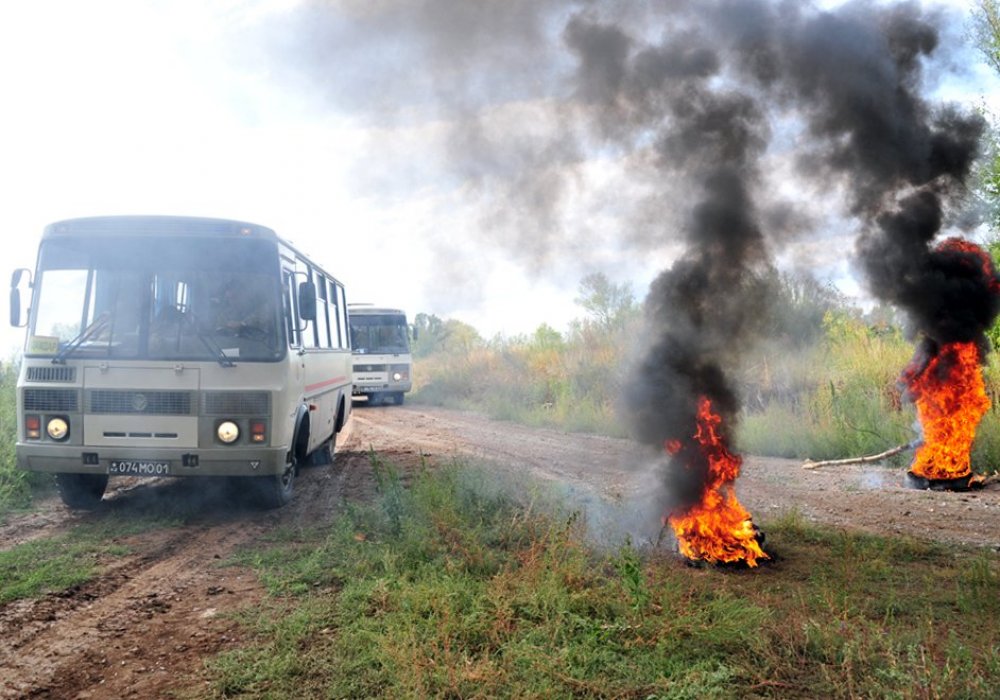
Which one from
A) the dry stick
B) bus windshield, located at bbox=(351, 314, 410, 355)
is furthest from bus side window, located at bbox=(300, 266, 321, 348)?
bus windshield, located at bbox=(351, 314, 410, 355)

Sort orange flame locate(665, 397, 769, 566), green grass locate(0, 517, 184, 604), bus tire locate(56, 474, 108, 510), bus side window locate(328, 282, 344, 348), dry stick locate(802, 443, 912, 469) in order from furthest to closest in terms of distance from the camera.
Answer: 1. bus side window locate(328, 282, 344, 348)
2. dry stick locate(802, 443, 912, 469)
3. bus tire locate(56, 474, 108, 510)
4. orange flame locate(665, 397, 769, 566)
5. green grass locate(0, 517, 184, 604)

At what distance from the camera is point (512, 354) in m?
26.3

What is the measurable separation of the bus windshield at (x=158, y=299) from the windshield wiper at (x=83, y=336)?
10 millimetres

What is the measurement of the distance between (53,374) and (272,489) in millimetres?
2428

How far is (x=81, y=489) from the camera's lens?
7.78 meters

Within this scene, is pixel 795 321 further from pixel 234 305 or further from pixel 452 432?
pixel 234 305

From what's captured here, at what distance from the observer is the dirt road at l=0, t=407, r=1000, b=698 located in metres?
4.21

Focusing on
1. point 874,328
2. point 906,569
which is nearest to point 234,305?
point 906,569

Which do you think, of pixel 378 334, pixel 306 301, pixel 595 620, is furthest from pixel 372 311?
pixel 595 620

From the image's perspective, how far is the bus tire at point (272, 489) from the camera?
311 inches

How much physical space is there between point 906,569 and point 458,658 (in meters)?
3.89

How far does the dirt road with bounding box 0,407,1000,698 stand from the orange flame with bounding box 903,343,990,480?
50cm

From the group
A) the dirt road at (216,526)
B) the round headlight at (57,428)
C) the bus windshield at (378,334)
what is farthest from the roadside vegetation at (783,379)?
the round headlight at (57,428)

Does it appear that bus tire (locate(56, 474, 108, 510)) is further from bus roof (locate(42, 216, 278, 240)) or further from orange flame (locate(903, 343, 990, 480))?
orange flame (locate(903, 343, 990, 480))
